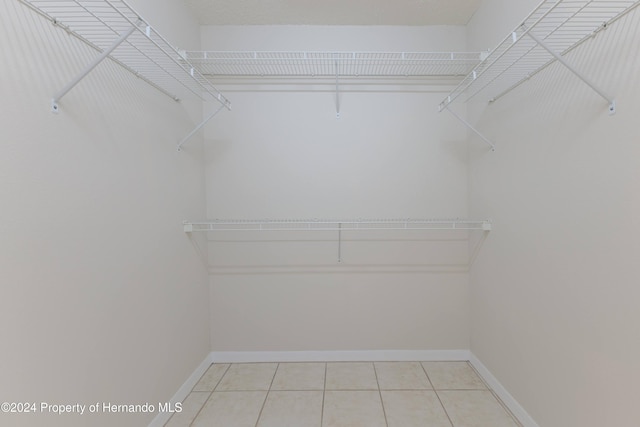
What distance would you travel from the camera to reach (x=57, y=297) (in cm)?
103

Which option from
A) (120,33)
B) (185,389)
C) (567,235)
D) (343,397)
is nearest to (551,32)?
(567,235)

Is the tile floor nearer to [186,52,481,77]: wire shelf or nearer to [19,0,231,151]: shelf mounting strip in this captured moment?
[19,0,231,151]: shelf mounting strip

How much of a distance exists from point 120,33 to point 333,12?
134 centimetres

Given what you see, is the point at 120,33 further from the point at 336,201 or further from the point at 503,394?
the point at 503,394

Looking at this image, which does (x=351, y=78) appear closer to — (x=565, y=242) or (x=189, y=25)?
(x=189, y=25)

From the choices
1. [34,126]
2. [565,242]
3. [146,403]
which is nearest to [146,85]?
[34,126]

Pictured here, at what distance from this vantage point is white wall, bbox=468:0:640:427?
104cm

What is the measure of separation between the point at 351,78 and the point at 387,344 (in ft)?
6.48

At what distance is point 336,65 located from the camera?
212 centimetres

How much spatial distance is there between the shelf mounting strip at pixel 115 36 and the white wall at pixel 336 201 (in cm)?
63

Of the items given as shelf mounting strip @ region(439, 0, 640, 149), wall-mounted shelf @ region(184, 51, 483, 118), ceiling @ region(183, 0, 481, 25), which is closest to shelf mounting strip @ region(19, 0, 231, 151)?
wall-mounted shelf @ region(184, 51, 483, 118)

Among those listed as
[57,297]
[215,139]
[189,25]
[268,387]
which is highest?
[189,25]

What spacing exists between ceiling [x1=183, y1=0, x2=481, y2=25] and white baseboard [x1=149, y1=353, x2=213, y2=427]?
2400mm

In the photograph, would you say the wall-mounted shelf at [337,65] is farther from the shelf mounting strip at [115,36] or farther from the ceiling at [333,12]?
the shelf mounting strip at [115,36]
